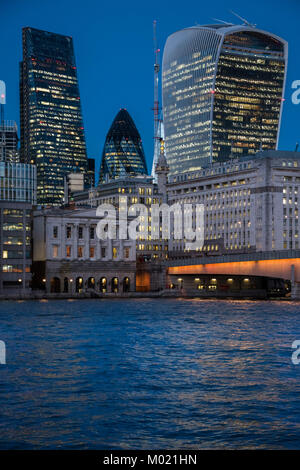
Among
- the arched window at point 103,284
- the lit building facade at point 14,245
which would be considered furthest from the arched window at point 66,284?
the lit building facade at point 14,245

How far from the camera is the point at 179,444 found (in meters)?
30.1

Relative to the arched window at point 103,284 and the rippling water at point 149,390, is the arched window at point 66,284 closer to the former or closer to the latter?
the arched window at point 103,284

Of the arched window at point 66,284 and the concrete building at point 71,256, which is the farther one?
the arched window at point 66,284

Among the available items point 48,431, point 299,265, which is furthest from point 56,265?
point 48,431

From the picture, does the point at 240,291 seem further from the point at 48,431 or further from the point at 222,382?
the point at 48,431

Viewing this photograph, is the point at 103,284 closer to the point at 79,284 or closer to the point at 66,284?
the point at 79,284

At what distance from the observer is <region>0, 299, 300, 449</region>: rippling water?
31.4 metres

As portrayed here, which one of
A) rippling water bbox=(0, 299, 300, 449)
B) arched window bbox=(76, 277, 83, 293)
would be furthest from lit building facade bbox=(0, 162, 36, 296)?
rippling water bbox=(0, 299, 300, 449)

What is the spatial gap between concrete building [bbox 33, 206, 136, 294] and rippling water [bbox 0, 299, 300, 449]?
380 ft

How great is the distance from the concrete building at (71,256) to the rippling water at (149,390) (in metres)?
116

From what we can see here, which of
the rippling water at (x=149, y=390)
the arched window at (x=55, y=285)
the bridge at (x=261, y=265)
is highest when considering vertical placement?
the bridge at (x=261, y=265)

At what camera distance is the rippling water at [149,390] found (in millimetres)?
31422

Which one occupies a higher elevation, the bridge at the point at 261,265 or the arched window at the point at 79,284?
the bridge at the point at 261,265

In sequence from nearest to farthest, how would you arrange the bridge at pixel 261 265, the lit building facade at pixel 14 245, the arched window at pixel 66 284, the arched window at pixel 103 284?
the bridge at pixel 261 265 < the lit building facade at pixel 14 245 < the arched window at pixel 66 284 < the arched window at pixel 103 284
